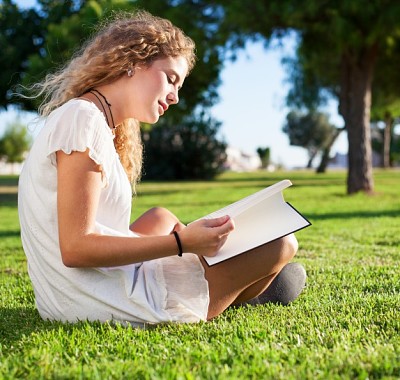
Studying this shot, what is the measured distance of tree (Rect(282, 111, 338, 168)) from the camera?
58.3m

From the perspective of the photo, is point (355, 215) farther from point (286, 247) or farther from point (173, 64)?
point (173, 64)

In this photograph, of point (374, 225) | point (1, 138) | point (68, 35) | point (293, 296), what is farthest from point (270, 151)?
point (293, 296)

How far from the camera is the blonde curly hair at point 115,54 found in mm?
2471

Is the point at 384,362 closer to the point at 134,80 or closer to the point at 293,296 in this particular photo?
the point at 293,296

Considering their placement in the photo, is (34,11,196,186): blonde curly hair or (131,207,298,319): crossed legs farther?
(131,207,298,319): crossed legs

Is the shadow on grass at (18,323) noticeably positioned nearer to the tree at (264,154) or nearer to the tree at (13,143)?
the tree at (13,143)

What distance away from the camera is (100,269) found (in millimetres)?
2480

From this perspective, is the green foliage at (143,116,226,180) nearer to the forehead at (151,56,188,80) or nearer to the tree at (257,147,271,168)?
the forehead at (151,56,188,80)

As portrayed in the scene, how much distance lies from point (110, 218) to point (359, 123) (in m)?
13.4

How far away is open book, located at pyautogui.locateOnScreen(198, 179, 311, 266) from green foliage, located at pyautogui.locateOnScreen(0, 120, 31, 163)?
2267 inches

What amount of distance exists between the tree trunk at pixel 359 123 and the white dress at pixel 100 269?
13253mm

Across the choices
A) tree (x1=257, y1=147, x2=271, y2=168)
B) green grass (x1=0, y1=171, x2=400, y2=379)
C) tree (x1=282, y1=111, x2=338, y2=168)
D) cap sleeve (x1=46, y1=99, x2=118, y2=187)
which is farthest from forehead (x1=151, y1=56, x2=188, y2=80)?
tree (x1=257, y1=147, x2=271, y2=168)

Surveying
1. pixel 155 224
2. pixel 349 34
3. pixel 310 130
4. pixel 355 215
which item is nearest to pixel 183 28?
pixel 349 34

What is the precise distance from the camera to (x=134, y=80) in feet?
8.20
